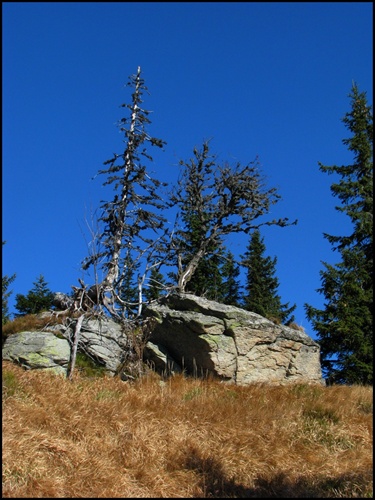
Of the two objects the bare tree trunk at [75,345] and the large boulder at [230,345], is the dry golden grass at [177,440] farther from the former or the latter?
the large boulder at [230,345]

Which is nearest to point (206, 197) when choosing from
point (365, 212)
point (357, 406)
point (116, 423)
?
point (365, 212)

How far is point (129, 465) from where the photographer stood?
25.0ft

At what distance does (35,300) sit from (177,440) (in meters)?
20.7

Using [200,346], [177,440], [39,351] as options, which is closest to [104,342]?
[39,351]

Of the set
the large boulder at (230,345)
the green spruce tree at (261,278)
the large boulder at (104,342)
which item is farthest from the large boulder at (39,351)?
the green spruce tree at (261,278)

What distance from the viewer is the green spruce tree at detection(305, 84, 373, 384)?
15.7 metres

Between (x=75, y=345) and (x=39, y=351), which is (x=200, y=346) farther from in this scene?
(x=39, y=351)

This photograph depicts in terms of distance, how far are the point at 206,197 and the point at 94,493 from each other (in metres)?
18.5

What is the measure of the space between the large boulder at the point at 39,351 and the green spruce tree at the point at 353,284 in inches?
351

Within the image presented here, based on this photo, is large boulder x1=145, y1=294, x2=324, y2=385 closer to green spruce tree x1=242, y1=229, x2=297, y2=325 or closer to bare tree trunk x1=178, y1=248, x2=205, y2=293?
bare tree trunk x1=178, y1=248, x2=205, y2=293

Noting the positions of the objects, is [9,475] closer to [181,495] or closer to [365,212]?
[181,495]

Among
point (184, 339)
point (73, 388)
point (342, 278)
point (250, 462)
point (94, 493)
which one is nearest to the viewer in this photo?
point (94, 493)

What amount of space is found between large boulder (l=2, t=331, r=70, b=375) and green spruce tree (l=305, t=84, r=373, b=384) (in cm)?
891

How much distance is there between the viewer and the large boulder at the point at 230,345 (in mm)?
12703
